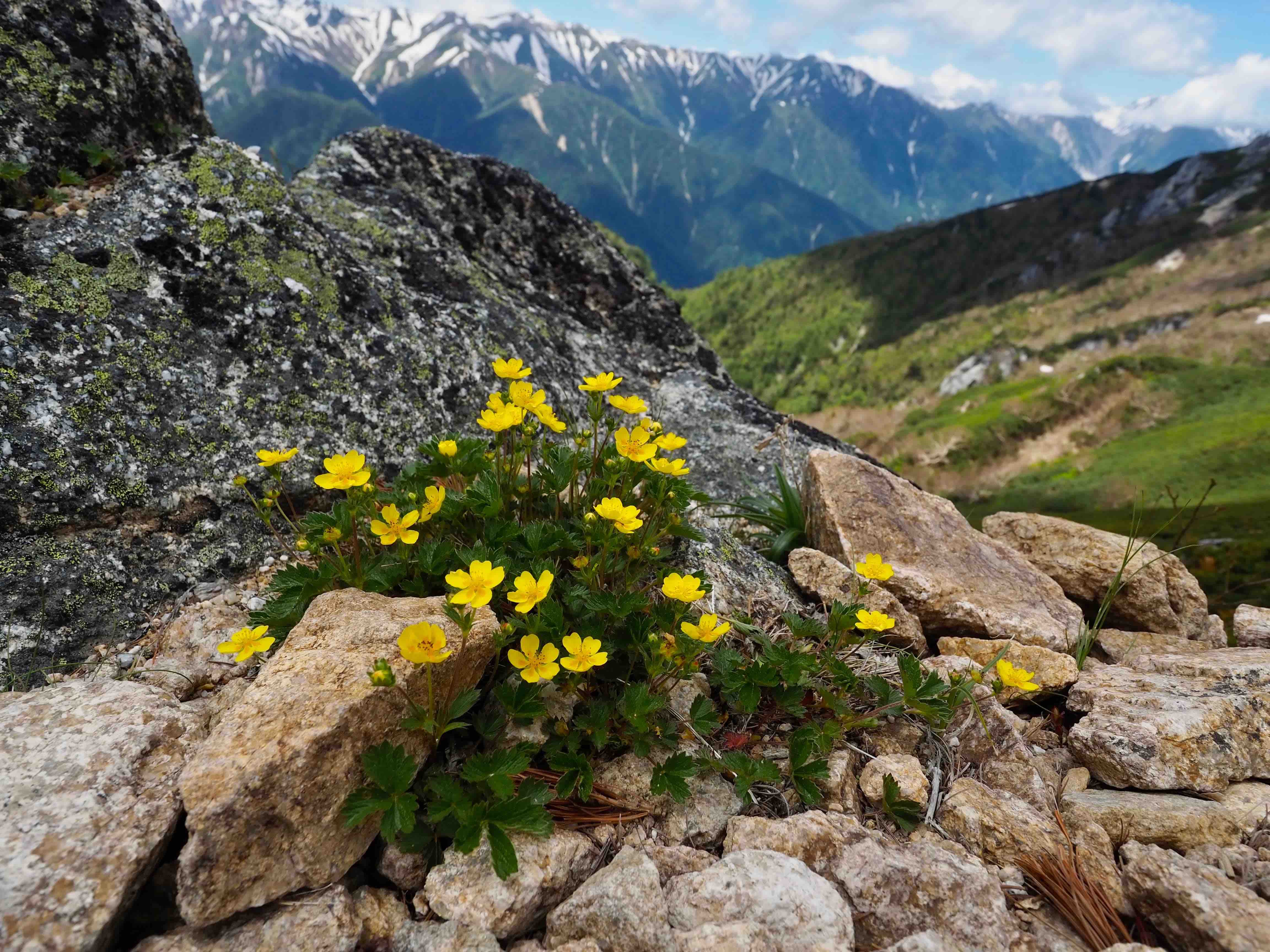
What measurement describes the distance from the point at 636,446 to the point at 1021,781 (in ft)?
8.22

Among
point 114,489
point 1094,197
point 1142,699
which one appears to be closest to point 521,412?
point 114,489

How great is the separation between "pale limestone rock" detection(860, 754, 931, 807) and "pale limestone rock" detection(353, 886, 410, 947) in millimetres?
2000

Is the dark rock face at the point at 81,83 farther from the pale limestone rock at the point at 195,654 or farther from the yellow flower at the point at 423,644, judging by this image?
the yellow flower at the point at 423,644

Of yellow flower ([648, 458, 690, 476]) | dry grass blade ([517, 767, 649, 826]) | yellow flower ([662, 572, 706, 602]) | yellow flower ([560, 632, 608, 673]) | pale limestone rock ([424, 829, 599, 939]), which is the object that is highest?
yellow flower ([648, 458, 690, 476])

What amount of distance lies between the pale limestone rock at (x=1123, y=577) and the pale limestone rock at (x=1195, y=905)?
2.79 meters

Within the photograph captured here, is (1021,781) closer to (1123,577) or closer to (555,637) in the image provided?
(555,637)

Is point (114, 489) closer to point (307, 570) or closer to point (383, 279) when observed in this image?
point (307, 570)

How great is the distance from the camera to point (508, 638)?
8.43 feet

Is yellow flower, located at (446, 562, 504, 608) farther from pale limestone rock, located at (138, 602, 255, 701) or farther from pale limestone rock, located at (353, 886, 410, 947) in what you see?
pale limestone rock, located at (138, 602, 255, 701)

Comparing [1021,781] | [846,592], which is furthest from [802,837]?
[846,592]

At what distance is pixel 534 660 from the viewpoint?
263cm

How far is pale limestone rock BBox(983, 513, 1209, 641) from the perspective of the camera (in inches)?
187

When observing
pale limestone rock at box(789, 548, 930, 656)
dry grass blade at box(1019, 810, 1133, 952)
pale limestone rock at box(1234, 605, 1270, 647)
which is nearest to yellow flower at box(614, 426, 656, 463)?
pale limestone rock at box(789, 548, 930, 656)

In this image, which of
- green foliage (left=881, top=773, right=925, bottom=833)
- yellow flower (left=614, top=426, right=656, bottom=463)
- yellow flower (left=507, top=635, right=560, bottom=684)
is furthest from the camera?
yellow flower (left=614, top=426, right=656, bottom=463)
